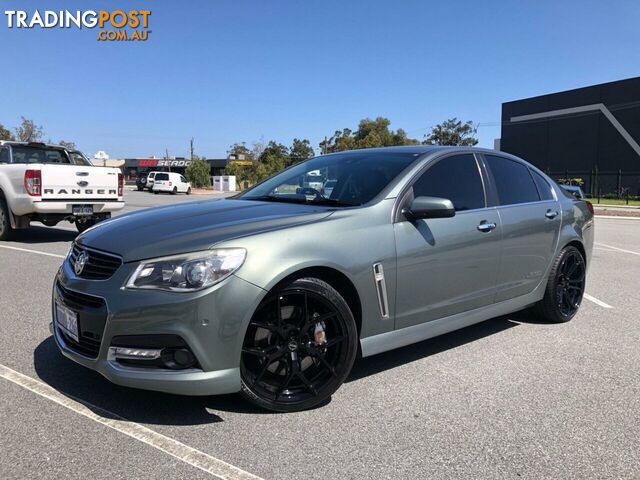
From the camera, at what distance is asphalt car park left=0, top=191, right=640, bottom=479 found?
265 cm

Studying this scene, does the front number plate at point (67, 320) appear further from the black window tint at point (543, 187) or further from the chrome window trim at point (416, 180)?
the black window tint at point (543, 187)

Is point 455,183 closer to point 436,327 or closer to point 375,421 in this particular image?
point 436,327

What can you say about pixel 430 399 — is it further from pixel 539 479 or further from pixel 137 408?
pixel 137 408

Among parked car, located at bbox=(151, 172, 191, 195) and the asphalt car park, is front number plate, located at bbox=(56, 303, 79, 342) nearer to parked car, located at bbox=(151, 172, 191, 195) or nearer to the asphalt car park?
the asphalt car park

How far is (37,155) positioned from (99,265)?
8633mm

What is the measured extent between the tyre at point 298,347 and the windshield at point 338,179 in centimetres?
88

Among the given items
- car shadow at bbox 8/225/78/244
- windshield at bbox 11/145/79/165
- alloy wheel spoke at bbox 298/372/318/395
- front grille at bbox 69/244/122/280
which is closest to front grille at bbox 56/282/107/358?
front grille at bbox 69/244/122/280

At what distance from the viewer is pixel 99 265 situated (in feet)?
10.3

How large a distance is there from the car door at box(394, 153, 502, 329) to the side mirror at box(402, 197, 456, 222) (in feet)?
0.34

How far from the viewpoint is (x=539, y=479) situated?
2.58m

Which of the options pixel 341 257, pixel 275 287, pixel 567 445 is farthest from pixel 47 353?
pixel 567 445

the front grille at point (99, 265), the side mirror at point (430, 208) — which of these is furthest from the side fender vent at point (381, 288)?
the front grille at point (99, 265)

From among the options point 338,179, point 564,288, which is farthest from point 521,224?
point 338,179

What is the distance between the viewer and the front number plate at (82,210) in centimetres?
989
